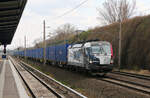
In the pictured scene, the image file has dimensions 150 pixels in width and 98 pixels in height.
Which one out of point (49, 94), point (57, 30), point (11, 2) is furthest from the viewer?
point (57, 30)

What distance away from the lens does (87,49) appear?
16.1 meters

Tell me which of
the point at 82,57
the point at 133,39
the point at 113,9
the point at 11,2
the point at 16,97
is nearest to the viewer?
the point at 16,97

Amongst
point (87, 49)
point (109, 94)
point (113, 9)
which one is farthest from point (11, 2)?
point (113, 9)

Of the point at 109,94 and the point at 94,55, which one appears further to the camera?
the point at 94,55

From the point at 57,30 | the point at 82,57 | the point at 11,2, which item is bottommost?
the point at 82,57

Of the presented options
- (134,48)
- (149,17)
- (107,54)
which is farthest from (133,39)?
(107,54)

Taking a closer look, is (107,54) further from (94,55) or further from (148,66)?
(148,66)

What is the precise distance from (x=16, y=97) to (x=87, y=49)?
7.75 metres

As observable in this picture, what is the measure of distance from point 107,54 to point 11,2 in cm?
836

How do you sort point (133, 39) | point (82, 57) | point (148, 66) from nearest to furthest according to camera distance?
point (82, 57) < point (148, 66) < point (133, 39)

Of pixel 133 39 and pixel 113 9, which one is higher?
pixel 113 9

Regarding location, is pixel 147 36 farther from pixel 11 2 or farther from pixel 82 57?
pixel 11 2

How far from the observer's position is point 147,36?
23.6 m

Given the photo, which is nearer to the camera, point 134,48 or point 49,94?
point 49,94
